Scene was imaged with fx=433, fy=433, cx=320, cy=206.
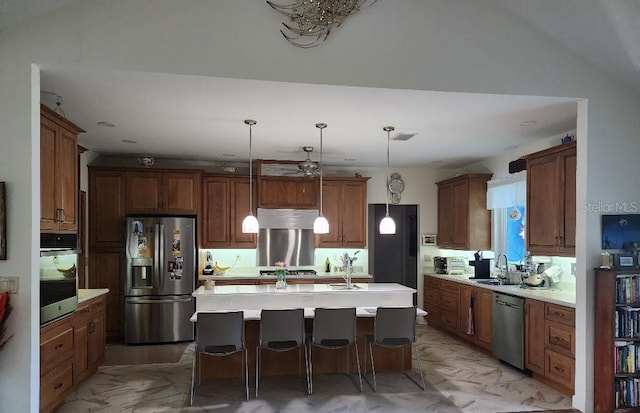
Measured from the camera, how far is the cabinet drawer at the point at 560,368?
13.0 feet

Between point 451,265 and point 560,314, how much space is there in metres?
2.71

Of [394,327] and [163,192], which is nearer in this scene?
[394,327]

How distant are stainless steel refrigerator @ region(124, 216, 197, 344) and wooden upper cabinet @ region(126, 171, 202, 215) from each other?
9.4 inches

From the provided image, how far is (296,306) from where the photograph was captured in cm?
462

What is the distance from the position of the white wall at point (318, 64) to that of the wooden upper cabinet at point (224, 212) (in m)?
3.58

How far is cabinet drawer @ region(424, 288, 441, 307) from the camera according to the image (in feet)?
22.2

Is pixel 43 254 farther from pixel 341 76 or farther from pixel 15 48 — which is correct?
pixel 341 76

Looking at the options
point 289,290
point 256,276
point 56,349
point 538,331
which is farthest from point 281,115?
point 538,331

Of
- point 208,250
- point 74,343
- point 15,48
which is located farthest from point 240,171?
point 15,48

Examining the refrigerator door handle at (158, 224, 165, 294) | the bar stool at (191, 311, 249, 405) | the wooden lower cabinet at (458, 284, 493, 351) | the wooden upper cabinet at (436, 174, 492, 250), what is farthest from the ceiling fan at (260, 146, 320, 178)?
the bar stool at (191, 311, 249, 405)

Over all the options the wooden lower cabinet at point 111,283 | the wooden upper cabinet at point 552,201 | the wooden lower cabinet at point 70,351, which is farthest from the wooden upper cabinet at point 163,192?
the wooden upper cabinet at point 552,201

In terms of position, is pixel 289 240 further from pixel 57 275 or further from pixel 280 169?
pixel 57 275

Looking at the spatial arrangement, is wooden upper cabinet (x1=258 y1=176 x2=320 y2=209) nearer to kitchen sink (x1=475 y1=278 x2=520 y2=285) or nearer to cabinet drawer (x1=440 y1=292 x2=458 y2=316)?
cabinet drawer (x1=440 y1=292 x2=458 y2=316)

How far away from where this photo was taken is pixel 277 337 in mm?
3992
